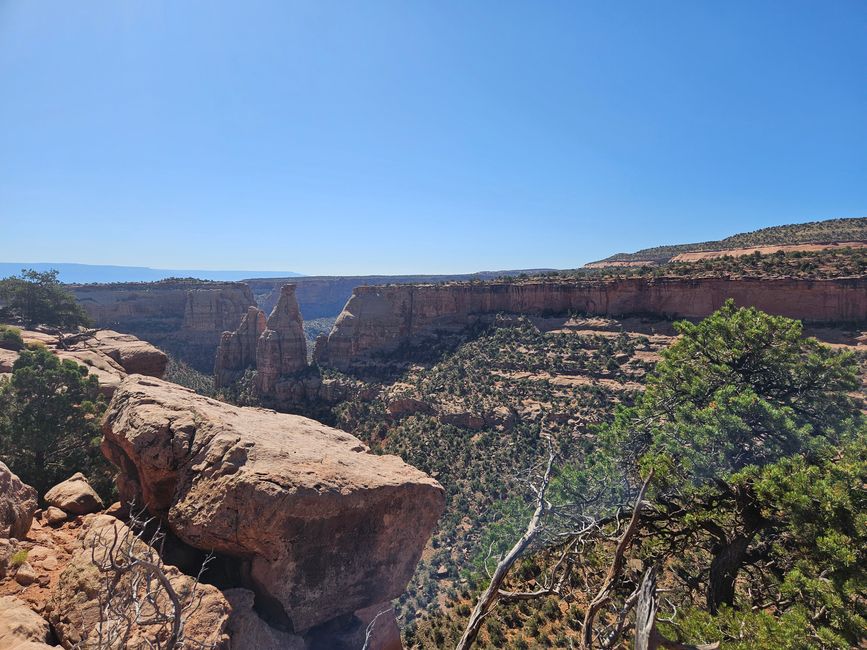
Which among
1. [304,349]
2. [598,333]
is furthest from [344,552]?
[304,349]

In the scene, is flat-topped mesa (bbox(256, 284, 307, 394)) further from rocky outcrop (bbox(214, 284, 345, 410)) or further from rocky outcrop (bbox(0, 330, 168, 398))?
rocky outcrop (bbox(0, 330, 168, 398))

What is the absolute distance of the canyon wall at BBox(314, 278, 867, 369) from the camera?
3412 cm

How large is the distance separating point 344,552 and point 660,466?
8.12 metres

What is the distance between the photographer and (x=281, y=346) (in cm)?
5156

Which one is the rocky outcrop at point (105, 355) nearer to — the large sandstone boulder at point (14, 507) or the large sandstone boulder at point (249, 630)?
the large sandstone boulder at point (14, 507)

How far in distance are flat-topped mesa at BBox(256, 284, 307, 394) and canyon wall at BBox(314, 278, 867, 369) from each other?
5481 mm

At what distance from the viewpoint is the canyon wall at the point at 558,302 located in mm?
34125

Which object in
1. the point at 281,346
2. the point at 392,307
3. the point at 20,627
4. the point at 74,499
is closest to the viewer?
the point at 20,627

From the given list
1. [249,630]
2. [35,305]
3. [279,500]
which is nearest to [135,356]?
[35,305]

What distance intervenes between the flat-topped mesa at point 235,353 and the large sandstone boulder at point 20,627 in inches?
2040

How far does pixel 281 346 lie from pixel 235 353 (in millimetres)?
10121

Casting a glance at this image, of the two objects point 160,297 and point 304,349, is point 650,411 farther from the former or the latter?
point 160,297

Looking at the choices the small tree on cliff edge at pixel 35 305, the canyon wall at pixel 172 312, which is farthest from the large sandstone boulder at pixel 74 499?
the canyon wall at pixel 172 312

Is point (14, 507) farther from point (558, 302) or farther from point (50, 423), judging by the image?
point (558, 302)
